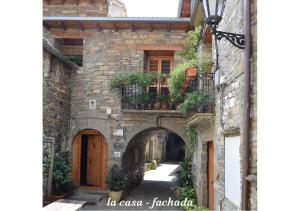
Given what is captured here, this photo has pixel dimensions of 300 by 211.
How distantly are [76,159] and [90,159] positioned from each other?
0.45 metres

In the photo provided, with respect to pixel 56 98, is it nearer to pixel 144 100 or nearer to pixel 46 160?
pixel 46 160

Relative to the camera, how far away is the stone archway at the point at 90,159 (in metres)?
9.84

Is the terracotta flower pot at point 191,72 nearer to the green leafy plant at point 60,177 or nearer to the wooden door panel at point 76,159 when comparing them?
the green leafy plant at point 60,177

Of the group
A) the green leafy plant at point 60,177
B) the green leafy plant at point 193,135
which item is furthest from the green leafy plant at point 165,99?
the green leafy plant at point 60,177

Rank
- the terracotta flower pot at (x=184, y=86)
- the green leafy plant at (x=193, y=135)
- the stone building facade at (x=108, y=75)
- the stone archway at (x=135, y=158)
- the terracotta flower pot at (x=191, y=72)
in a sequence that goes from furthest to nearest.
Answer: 1. the stone archway at (x=135, y=158)
2. the stone building facade at (x=108, y=75)
3. the green leafy plant at (x=193, y=135)
4. the terracotta flower pot at (x=184, y=86)
5. the terracotta flower pot at (x=191, y=72)

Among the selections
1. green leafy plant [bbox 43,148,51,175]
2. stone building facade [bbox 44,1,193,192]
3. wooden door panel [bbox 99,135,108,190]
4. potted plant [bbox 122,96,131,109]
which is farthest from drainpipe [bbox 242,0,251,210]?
wooden door panel [bbox 99,135,108,190]

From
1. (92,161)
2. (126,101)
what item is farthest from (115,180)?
(126,101)

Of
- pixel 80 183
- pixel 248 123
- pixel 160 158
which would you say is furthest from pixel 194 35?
pixel 160 158

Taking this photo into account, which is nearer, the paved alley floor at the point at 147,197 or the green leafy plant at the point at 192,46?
the green leafy plant at the point at 192,46

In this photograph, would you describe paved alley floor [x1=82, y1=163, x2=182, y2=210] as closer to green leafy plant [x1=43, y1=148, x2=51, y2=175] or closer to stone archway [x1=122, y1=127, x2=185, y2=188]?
stone archway [x1=122, y1=127, x2=185, y2=188]

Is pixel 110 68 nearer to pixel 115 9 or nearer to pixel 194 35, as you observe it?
pixel 194 35

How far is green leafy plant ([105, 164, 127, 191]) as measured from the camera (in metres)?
8.60

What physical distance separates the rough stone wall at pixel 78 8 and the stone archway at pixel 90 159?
12.7 ft
